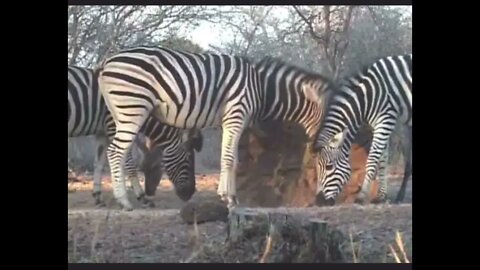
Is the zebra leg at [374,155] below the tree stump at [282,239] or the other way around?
the other way around

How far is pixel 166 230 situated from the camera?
5867 millimetres

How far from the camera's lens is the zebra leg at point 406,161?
19.7 feet

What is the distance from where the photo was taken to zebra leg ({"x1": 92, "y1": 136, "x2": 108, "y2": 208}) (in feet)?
19.4

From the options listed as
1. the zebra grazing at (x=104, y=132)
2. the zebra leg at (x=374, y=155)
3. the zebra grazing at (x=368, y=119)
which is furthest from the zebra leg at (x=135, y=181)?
the zebra leg at (x=374, y=155)

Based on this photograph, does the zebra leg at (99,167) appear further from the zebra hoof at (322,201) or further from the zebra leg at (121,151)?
the zebra hoof at (322,201)

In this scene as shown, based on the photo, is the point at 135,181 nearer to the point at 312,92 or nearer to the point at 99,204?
the point at 99,204

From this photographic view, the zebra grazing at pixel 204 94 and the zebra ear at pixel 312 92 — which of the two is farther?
the zebra ear at pixel 312 92

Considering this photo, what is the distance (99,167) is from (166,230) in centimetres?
68

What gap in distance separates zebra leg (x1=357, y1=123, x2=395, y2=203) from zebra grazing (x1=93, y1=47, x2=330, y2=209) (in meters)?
0.49

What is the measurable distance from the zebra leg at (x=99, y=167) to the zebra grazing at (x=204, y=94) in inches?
2.5

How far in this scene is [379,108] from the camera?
20.1ft
